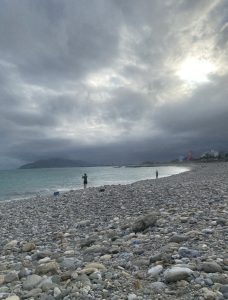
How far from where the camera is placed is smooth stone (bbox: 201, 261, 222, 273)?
504cm

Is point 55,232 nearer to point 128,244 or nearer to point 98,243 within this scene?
point 98,243

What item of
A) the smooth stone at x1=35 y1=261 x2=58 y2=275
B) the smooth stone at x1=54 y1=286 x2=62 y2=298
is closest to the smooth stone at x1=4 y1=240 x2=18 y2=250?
the smooth stone at x1=35 y1=261 x2=58 y2=275

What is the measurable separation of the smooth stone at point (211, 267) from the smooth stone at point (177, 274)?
11.6 inches

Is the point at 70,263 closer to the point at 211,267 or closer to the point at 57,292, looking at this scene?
the point at 57,292

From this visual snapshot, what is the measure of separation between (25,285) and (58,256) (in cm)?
210

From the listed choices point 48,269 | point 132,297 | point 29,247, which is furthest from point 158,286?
point 29,247

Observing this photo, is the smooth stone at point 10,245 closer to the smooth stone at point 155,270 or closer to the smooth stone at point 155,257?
the smooth stone at point 155,257

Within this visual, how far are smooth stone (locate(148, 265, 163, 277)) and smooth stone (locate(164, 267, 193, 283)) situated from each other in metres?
0.34

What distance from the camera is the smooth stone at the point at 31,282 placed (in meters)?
5.61

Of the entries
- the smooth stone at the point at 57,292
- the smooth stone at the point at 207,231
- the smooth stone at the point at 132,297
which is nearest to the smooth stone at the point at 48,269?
the smooth stone at the point at 57,292

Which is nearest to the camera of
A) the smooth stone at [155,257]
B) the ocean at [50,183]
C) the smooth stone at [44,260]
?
the smooth stone at [155,257]

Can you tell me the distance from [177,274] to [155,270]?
2.10ft

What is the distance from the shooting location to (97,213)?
47.4 feet

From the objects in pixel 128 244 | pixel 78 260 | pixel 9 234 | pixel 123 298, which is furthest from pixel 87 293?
pixel 9 234
